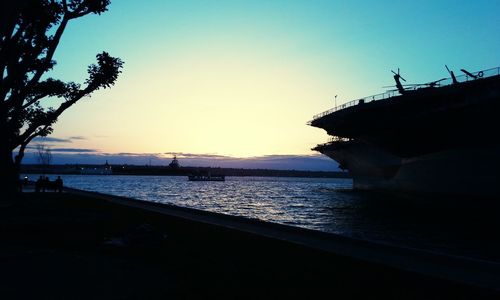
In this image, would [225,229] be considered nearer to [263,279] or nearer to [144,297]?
[263,279]

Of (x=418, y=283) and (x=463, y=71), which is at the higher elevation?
(x=463, y=71)

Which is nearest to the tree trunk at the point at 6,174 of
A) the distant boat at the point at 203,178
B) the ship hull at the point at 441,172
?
the ship hull at the point at 441,172

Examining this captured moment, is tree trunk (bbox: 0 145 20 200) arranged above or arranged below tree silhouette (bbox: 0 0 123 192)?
below

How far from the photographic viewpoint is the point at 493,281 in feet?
19.1

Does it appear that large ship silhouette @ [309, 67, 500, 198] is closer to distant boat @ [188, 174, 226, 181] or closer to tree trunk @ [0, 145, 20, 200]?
tree trunk @ [0, 145, 20, 200]

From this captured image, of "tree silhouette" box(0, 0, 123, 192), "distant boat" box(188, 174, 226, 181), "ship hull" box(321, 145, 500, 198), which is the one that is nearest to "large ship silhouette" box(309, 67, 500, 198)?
"ship hull" box(321, 145, 500, 198)

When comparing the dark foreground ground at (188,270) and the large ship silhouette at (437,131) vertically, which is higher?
the large ship silhouette at (437,131)

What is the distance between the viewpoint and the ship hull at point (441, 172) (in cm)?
3509

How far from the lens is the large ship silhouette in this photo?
33.0m

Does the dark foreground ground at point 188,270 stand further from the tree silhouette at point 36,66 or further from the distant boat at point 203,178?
the distant boat at point 203,178

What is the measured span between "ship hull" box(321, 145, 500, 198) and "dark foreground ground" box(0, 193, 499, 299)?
3289 cm

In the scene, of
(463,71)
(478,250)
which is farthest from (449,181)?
(478,250)

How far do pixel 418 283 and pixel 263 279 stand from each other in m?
2.33

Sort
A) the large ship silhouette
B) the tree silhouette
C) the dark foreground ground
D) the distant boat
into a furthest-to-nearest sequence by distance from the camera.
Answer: the distant boat → the large ship silhouette → the tree silhouette → the dark foreground ground
